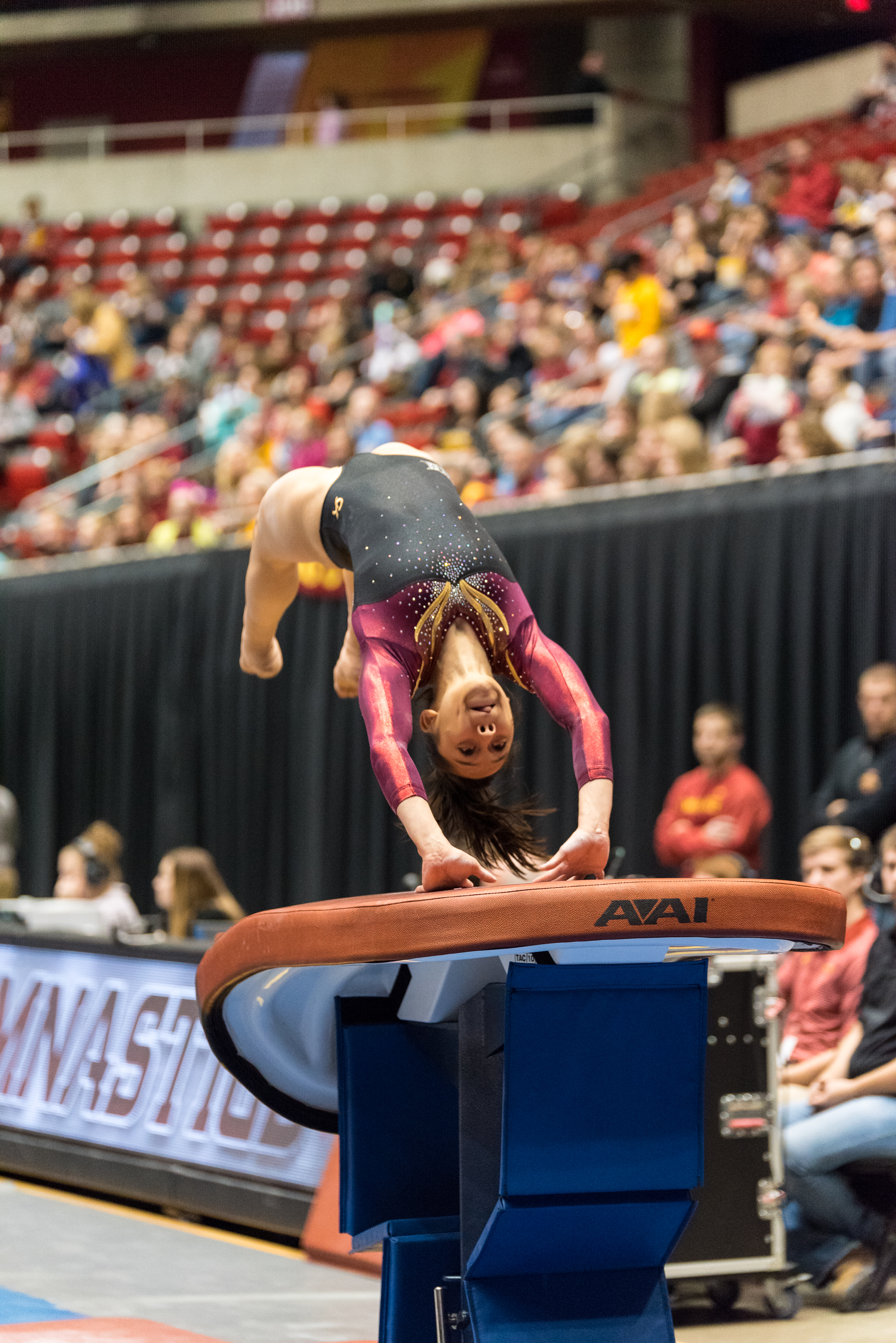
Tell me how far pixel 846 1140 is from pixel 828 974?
0.52 meters

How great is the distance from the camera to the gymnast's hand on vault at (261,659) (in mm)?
3906

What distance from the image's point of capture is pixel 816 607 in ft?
21.6

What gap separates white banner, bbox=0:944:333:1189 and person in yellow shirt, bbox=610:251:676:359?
490cm

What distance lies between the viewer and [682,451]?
22.7 ft

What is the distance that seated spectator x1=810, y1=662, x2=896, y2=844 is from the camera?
5.38 metres

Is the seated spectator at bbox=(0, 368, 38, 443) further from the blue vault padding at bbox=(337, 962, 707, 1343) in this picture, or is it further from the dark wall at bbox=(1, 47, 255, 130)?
the blue vault padding at bbox=(337, 962, 707, 1343)

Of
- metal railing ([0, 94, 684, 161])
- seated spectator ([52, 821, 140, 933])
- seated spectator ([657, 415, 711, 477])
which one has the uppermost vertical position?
metal railing ([0, 94, 684, 161])

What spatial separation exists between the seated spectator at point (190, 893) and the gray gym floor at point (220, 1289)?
133 centimetres

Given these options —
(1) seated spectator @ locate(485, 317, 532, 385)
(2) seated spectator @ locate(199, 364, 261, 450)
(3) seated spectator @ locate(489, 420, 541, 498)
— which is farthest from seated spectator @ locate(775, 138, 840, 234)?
(2) seated spectator @ locate(199, 364, 261, 450)

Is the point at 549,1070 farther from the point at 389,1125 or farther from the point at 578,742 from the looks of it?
the point at 578,742

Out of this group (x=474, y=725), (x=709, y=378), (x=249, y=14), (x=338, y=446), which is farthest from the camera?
(x=249, y=14)

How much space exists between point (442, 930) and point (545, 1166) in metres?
0.43

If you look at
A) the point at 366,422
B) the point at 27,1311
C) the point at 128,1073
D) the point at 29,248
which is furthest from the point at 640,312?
the point at 29,248

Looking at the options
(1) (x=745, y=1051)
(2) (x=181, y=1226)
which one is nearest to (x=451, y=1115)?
(1) (x=745, y=1051)
